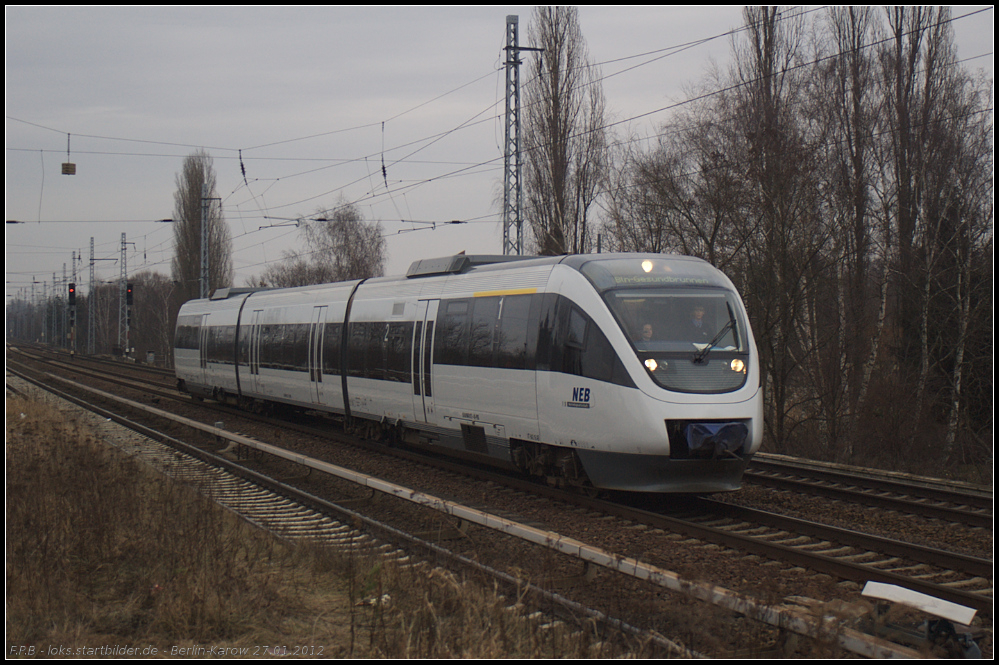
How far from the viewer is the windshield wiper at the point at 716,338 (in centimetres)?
945

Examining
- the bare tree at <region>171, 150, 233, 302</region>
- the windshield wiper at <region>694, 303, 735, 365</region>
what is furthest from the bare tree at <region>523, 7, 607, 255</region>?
the bare tree at <region>171, 150, 233, 302</region>

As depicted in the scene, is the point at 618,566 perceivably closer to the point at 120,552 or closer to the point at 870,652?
the point at 870,652

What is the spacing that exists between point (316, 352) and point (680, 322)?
9.90 metres

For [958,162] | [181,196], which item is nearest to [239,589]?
[958,162]

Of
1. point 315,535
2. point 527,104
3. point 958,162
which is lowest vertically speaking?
point 315,535

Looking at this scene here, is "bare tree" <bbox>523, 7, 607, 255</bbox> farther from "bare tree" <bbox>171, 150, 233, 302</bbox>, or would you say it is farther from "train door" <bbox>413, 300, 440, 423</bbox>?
"bare tree" <bbox>171, 150, 233, 302</bbox>

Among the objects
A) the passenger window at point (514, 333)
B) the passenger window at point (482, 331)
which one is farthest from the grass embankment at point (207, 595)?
the passenger window at point (482, 331)

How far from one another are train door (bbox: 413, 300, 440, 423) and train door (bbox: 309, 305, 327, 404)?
14.5 feet

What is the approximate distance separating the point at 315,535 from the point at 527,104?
24.4m

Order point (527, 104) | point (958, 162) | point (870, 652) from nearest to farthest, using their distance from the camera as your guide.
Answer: point (870, 652)
point (958, 162)
point (527, 104)

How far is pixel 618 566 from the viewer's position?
625 centimetres

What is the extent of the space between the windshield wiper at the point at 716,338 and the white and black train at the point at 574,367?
0.02m

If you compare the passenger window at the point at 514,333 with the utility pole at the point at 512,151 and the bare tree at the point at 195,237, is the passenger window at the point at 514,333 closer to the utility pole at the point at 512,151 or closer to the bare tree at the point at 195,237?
the utility pole at the point at 512,151

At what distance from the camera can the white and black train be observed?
923 centimetres
